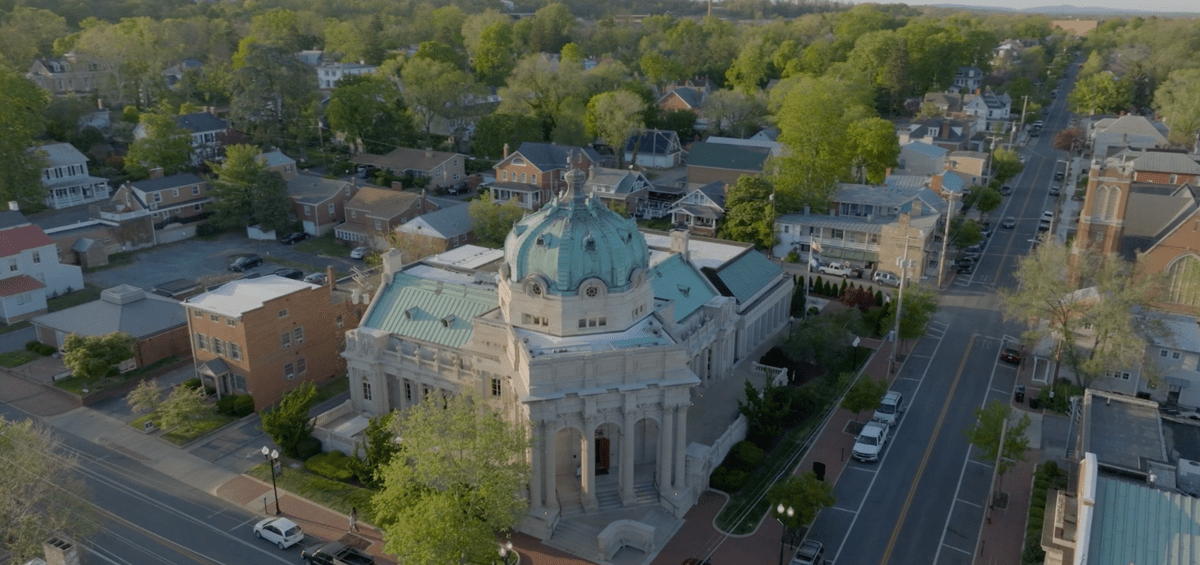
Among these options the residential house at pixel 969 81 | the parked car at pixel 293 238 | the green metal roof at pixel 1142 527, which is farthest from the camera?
the residential house at pixel 969 81

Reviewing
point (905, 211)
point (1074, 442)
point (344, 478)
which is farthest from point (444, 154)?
point (1074, 442)

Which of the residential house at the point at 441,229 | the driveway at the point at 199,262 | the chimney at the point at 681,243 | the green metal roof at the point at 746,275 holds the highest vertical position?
the chimney at the point at 681,243

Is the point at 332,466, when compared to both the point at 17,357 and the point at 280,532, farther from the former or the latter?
the point at 17,357

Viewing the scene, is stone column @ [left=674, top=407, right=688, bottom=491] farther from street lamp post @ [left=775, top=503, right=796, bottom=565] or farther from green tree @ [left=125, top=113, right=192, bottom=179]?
green tree @ [left=125, top=113, right=192, bottom=179]

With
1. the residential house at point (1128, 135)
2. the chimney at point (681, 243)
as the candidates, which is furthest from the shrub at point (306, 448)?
the residential house at point (1128, 135)

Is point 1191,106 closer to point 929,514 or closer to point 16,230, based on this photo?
point 929,514

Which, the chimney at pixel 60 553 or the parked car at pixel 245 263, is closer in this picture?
the chimney at pixel 60 553

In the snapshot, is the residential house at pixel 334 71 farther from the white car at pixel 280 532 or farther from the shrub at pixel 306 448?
the white car at pixel 280 532

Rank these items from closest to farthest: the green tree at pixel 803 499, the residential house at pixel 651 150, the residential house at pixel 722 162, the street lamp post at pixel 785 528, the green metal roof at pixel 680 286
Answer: the street lamp post at pixel 785 528
the green tree at pixel 803 499
the green metal roof at pixel 680 286
the residential house at pixel 722 162
the residential house at pixel 651 150
